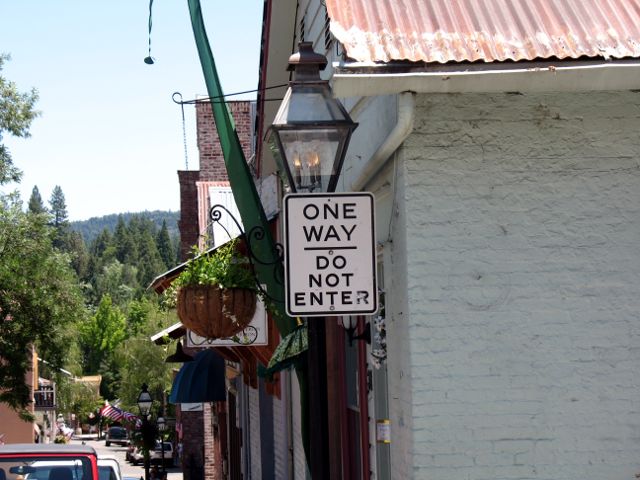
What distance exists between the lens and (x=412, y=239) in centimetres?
576

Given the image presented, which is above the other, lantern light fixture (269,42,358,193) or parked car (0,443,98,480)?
lantern light fixture (269,42,358,193)

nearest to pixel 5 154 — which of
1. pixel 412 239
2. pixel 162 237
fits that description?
pixel 412 239

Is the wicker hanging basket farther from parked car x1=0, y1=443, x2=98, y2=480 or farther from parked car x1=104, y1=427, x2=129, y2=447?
parked car x1=104, y1=427, x2=129, y2=447

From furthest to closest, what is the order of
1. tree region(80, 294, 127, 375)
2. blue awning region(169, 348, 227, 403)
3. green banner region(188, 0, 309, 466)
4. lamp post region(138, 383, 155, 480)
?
tree region(80, 294, 127, 375) → lamp post region(138, 383, 155, 480) → blue awning region(169, 348, 227, 403) → green banner region(188, 0, 309, 466)

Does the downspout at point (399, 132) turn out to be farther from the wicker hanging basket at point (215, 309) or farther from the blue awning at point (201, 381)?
the blue awning at point (201, 381)

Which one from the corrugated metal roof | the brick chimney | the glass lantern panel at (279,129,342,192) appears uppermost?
the brick chimney

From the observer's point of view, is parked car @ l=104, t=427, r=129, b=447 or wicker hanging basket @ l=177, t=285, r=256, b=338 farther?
parked car @ l=104, t=427, r=129, b=447

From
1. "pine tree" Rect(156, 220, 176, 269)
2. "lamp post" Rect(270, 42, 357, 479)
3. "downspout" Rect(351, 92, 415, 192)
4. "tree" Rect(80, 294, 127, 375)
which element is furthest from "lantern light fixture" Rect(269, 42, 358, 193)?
"pine tree" Rect(156, 220, 176, 269)

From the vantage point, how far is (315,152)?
5121 mm

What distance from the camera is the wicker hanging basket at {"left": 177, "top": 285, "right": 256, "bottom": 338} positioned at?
26.6 ft

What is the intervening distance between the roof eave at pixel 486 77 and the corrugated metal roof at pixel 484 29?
54mm

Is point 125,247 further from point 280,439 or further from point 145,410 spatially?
point 280,439

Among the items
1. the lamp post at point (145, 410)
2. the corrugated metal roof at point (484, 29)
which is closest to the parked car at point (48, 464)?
the corrugated metal roof at point (484, 29)

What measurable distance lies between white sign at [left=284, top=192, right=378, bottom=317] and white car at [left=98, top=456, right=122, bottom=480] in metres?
7.14
